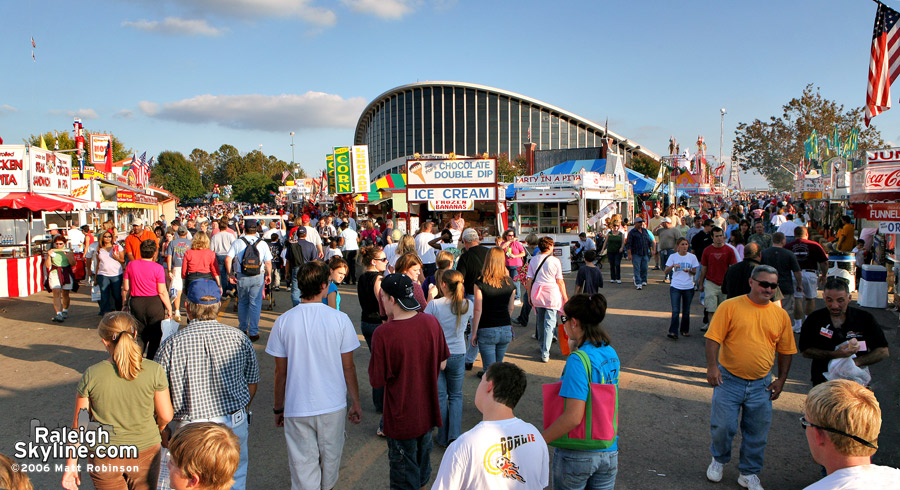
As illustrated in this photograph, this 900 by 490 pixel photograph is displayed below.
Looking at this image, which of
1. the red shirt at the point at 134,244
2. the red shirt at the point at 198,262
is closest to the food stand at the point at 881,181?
the red shirt at the point at 198,262

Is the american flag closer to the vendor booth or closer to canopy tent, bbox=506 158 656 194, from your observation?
canopy tent, bbox=506 158 656 194

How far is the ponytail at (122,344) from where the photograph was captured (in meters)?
2.86

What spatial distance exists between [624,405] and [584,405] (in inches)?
123

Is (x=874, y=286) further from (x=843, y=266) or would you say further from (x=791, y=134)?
(x=791, y=134)

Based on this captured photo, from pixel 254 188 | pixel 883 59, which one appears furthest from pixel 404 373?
pixel 254 188

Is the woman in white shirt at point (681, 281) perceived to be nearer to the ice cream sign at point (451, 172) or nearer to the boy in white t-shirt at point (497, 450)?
the ice cream sign at point (451, 172)

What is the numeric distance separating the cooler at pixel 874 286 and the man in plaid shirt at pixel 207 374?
10.7 meters

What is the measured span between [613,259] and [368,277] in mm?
9303

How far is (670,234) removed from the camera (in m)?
12.8

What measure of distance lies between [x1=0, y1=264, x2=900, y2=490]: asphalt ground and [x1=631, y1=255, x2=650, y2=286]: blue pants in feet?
8.85

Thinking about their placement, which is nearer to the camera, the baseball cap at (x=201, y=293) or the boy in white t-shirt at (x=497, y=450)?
the boy in white t-shirt at (x=497, y=450)

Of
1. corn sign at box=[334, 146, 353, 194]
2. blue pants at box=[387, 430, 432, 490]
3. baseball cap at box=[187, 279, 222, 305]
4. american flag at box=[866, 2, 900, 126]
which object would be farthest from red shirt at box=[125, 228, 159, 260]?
american flag at box=[866, 2, 900, 126]

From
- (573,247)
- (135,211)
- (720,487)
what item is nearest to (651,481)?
(720,487)

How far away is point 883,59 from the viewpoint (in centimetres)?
924
